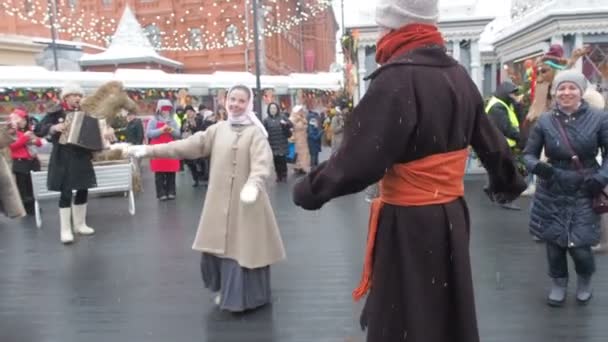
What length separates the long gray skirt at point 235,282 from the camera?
170 inches

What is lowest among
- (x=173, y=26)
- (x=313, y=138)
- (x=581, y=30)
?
(x=313, y=138)

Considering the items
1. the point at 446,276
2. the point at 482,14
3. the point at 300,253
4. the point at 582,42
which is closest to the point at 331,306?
the point at 300,253

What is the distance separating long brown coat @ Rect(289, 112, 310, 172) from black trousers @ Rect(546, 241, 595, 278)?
9446mm

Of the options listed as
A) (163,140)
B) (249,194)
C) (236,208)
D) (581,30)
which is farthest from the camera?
(163,140)

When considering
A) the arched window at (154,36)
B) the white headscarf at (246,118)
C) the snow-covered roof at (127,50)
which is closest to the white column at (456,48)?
the white headscarf at (246,118)

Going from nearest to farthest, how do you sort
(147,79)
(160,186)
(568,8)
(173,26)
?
1. (568,8)
2. (160,186)
3. (147,79)
4. (173,26)

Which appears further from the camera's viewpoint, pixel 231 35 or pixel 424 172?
pixel 231 35

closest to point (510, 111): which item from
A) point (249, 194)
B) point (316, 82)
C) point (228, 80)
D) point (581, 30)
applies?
point (581, 30)

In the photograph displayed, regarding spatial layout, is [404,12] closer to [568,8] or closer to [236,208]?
[236,208]

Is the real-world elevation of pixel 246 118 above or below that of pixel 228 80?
below

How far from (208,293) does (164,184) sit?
5855 millimetres

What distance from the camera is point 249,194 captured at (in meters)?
3.62

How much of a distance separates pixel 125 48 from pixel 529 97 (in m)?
25.1

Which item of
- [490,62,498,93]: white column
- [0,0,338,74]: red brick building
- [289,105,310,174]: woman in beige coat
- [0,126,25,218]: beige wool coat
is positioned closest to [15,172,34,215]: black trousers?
[0,126,25,218]: beige wool coat
